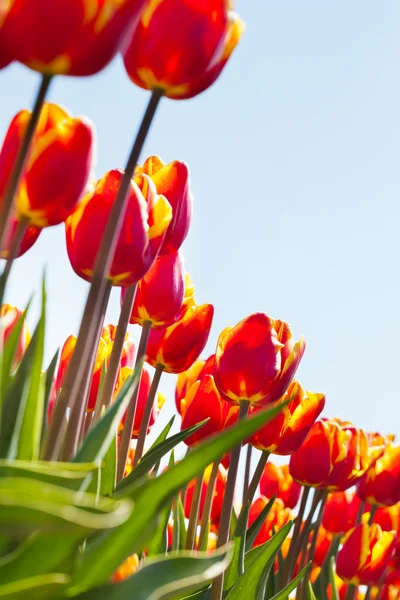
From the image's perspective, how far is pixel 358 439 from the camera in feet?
6.19

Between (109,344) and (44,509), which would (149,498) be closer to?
(44,509)

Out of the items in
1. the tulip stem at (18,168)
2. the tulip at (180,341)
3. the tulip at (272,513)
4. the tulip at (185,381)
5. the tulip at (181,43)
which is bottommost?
the tulip at (272,513)

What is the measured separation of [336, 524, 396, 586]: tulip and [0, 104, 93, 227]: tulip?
1.46m

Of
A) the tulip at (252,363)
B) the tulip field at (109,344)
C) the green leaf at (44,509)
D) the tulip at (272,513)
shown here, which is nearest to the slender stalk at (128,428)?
the tulip field at (109,344)

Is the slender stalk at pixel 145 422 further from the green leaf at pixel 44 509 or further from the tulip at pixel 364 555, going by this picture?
the tulip at pixel 364 555

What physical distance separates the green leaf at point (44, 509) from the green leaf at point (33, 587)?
0.05 meters

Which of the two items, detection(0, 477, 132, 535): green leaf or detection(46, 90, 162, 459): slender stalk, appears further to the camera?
detection(46, 90, 162, 459): slender stalk

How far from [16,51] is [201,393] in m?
0.90

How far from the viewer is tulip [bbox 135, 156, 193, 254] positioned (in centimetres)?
110

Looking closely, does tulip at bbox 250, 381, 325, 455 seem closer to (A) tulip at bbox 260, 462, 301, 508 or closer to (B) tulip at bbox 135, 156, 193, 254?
(B) tulip at bbox 135, 156, 193, 254

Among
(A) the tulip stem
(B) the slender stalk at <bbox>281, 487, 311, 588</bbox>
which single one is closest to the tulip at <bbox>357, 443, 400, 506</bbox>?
(B) the slender stalk at <bbox>281, 487, 311, 588</bbox>

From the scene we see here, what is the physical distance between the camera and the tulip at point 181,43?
2.70 feet

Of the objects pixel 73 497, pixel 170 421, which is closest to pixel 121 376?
pixel 170 421

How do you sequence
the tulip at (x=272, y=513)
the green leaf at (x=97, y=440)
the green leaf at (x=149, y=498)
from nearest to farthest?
1. the green leaf at (x=149, y=498)
2. the green leaf at (x=97, y=440)
3. the tulip at (x=272, y=513)
